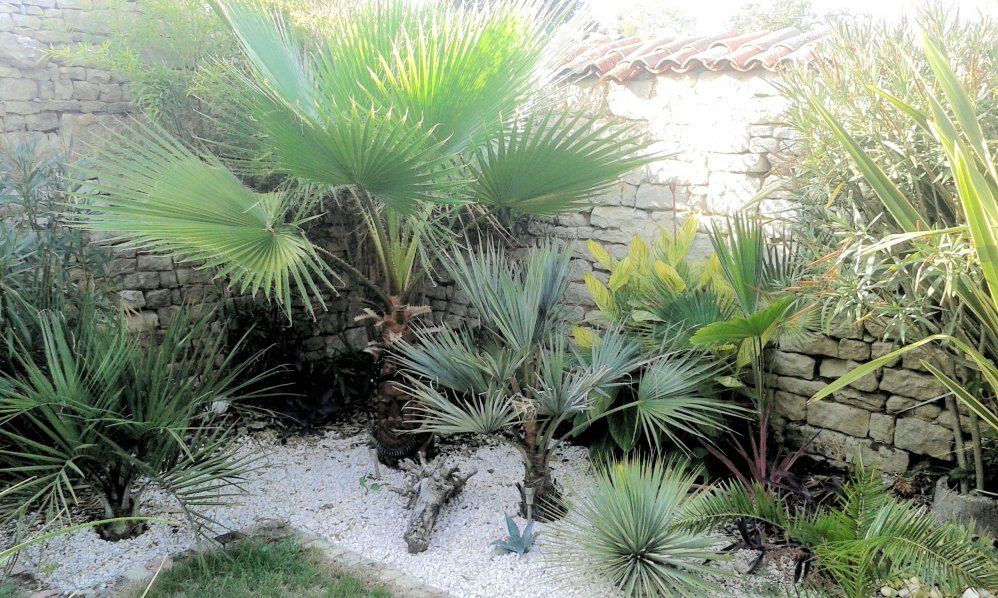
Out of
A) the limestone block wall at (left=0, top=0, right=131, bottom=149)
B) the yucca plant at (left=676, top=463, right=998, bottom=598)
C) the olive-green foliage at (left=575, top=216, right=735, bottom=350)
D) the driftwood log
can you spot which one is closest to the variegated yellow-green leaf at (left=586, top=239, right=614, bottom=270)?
the olive-green foliage at (left=575, top=216, right=735, bottom=350)

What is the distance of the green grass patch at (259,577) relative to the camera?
9.96ft

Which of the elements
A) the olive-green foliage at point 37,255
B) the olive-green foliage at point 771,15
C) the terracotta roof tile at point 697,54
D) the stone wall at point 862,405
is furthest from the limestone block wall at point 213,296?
the olive-green foliage at point 771,15

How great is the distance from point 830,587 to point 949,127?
68.4 inches

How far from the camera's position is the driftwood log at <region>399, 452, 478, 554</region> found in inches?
135

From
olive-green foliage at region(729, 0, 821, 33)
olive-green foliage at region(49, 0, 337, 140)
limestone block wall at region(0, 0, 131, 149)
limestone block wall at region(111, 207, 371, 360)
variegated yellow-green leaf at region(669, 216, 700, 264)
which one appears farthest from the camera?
olive-green foliage at region(729, 0, 821, 33)

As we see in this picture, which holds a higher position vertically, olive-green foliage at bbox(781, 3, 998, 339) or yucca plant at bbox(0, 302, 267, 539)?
olive-green foliage at bbox(781, 3, 998, 339)

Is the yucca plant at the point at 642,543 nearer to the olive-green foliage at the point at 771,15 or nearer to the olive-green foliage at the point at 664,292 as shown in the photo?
the olive-green foliage at the point at 664,292

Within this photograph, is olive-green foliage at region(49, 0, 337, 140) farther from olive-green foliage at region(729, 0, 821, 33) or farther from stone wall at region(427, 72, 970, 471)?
olive-green foliage at region(729, 0, 821, 33)

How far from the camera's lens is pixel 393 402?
13.1 feet

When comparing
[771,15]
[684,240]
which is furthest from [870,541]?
[771,15]

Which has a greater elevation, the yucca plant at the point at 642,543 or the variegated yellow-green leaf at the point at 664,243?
the variegated yellow-green leaf at the point at 664,243

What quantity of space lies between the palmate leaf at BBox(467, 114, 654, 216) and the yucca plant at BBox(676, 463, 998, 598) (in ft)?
5.09

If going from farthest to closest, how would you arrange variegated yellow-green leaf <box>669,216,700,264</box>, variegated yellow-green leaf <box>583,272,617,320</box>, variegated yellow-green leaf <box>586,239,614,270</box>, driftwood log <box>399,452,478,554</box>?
variegated yellow-green leaf <box>586,239,614,270</box> < variegated yellow-green leaf <box>583,272,617,320</box> < variegated yellow-green leaf <box>669,216,700,264</box> < driftwood log <box>399,452,478,554</box>

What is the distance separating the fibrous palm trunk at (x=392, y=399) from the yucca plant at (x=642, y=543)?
1.27 meters
